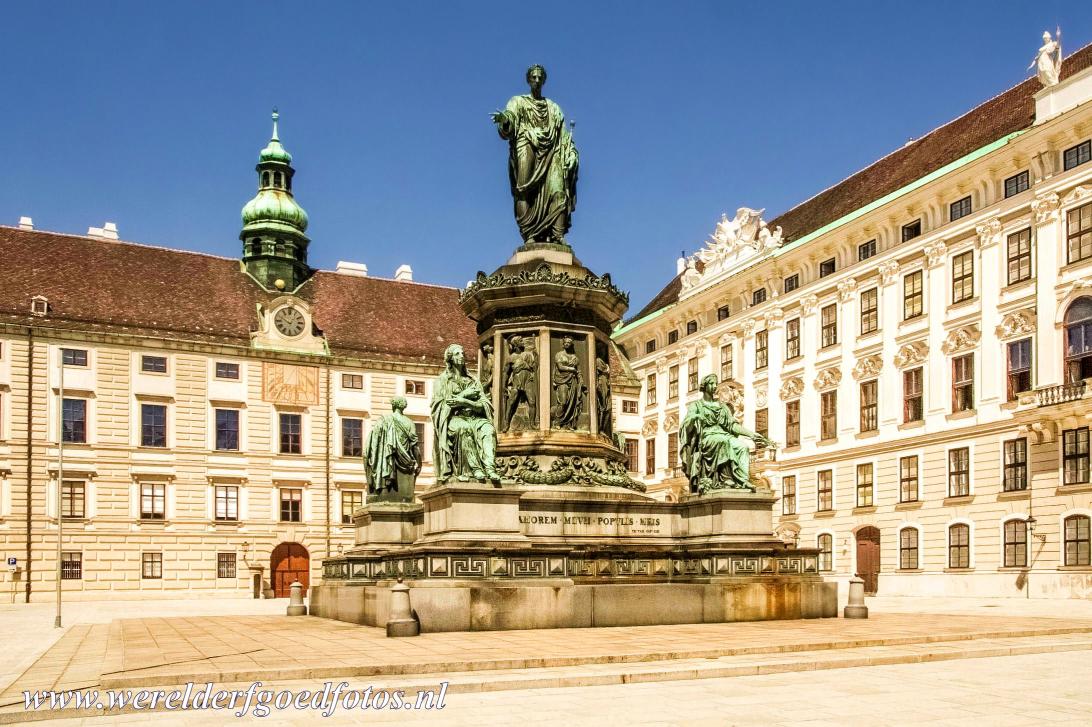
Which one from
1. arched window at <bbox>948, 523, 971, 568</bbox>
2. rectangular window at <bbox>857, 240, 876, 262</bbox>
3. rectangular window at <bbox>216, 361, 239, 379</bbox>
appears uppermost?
rectangular window at <bbox>857, 240, 876, 262</bbox>

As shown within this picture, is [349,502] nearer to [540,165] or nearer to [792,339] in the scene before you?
[792,339]

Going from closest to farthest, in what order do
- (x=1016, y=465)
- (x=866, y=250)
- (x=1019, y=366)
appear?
(x=1016, y=465) → (x=1019, y=366) → (x=866, y=250)

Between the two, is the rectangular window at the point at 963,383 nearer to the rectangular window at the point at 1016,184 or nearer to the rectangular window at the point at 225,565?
the rectangular window at the point at 1016,184

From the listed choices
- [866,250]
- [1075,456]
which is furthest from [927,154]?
[1075,456]

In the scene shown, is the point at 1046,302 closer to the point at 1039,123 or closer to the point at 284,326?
the point at 1039,123

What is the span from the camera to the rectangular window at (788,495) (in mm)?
52931

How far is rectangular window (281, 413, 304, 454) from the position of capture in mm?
58438

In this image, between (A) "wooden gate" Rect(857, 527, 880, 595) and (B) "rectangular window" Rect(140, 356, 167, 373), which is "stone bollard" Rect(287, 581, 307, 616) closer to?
(A) "wooden gate" Rect(857, 527, 880, 595)

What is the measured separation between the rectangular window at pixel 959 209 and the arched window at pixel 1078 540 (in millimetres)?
12522

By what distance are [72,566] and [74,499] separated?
3100mm

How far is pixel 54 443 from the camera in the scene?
5275 cm

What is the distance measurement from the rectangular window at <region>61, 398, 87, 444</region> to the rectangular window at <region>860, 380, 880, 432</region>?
3504 cm

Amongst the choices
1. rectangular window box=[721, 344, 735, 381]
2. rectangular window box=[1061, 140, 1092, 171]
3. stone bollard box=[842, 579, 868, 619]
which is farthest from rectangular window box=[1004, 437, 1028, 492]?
stone bollard box=[842, 579, 868, 619]

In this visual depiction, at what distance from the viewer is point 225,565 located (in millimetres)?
55750
